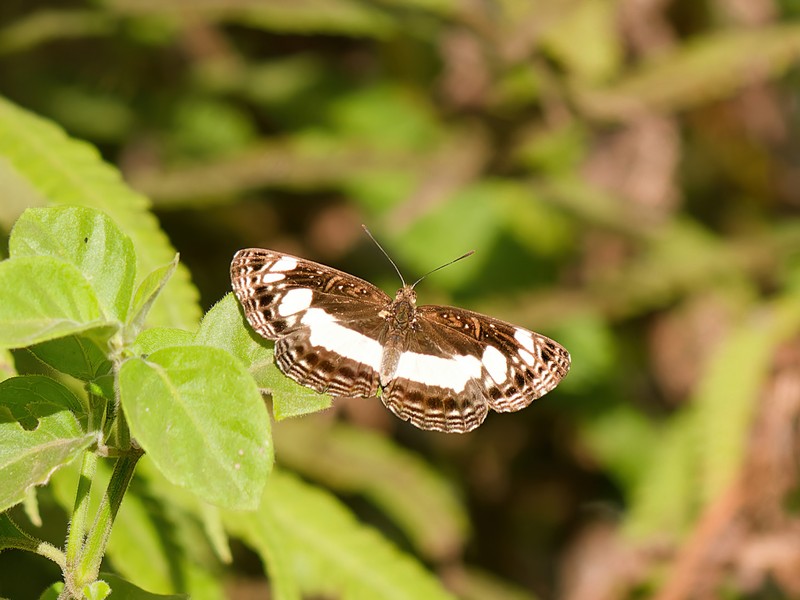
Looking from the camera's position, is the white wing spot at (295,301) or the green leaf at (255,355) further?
the white wing spot at (295,301)

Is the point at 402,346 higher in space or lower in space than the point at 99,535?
lower

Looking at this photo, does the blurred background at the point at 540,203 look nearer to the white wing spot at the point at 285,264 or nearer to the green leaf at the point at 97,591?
the white wing spot at the point at 285,264

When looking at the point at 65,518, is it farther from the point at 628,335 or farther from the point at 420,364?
the point at 628,335

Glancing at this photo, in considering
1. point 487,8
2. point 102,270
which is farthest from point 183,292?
point 487,8

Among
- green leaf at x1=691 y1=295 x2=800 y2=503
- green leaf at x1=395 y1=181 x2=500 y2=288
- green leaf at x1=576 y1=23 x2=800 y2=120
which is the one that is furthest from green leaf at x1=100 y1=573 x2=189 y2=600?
green leaf at x1=395 y1=181 x2=500 y2=288

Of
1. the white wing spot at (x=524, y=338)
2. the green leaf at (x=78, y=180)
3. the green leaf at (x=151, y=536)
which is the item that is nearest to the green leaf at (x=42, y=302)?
the green leaf at (x=78, y=180)

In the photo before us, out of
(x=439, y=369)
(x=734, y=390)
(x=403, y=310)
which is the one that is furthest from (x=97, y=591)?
(x=734, y=390)

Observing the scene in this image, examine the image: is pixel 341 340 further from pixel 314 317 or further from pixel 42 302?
pixel 42 302
